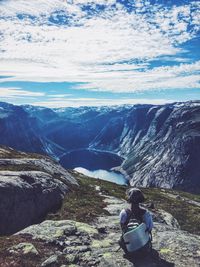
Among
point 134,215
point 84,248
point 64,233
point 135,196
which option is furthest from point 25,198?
point 135,196

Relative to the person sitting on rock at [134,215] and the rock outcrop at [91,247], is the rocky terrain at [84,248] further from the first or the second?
the person sitting on rock at [134,215]

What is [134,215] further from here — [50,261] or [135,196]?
[50,261]

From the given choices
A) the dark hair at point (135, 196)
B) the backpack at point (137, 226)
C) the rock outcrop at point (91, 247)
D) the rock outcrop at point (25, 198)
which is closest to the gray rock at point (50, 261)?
the rock outcrop at point (91, 247)

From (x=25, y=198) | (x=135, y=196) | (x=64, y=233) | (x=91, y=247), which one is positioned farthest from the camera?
(x=25, y=198)

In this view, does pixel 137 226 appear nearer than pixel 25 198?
Yes

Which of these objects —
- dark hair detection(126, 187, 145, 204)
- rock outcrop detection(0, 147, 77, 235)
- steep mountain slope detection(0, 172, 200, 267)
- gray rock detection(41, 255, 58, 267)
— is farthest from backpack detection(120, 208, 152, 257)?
rock outcrop detection(0, 147, 77, 235)

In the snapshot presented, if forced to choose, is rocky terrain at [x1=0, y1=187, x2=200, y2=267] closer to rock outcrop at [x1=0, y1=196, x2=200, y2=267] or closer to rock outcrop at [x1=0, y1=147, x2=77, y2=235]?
rock outcrop at [x1=0, y1=196, x2=200, y2=267]

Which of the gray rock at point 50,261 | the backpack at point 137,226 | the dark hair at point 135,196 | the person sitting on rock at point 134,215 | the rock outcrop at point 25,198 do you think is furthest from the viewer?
the rock outcrop at point 25,198

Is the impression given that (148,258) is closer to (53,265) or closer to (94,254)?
(94,254)

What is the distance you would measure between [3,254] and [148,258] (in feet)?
24.1

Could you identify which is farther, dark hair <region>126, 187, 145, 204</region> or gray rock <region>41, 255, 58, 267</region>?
dark hair <region>126, 187, 145, 204</region>

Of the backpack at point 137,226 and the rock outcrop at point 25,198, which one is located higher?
the backpack at point 137,226

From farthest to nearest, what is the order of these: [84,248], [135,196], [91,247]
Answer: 1. [91,247]
2. [84,248]
3. [135,196]

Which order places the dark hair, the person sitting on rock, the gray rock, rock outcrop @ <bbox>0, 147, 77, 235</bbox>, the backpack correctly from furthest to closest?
rock outcrop @ <bbox>0, 147, 77, 235</bbox> < the person sitting on rock < the backpack < the dark hair < the gray rock
